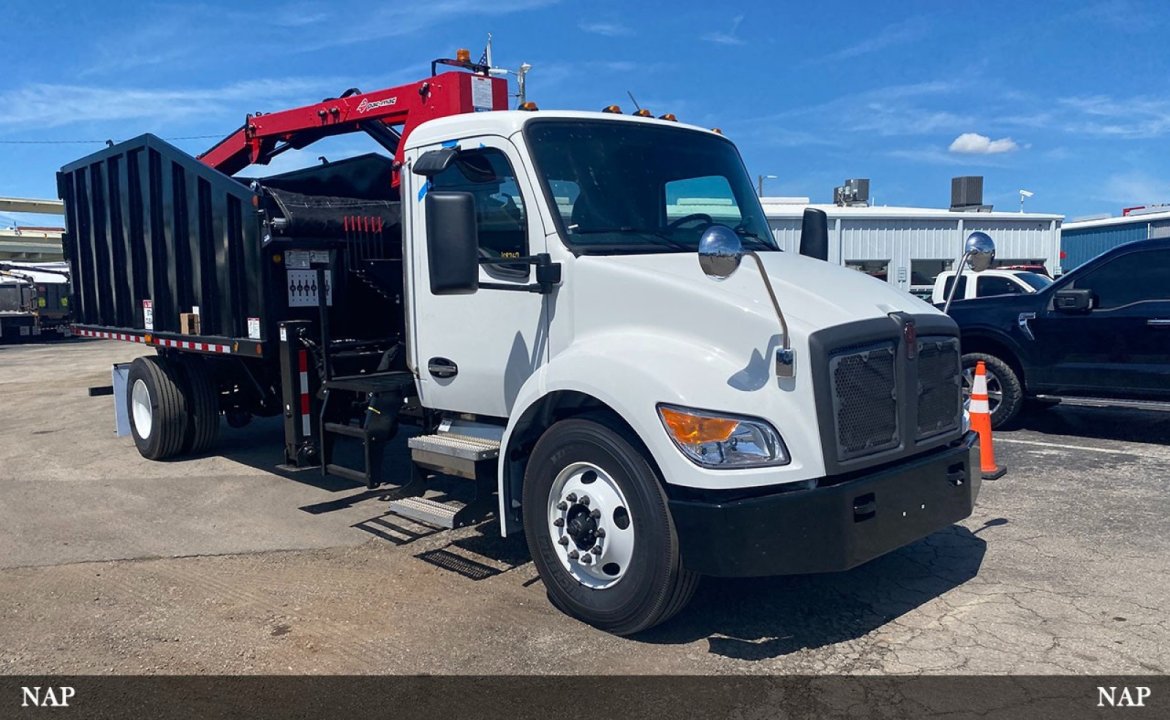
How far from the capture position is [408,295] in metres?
5.56

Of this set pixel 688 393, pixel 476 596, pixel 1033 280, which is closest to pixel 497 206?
pixel 688 393

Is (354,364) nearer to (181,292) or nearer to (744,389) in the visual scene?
(181,292)

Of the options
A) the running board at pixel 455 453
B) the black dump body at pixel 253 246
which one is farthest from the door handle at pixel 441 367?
the black dump body at pixel 253 246

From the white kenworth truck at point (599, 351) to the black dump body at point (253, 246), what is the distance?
1.0 inches

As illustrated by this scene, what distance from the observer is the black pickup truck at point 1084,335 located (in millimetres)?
8469

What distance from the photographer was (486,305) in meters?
4.98

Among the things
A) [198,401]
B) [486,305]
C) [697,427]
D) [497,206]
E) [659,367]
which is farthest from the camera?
[198,401]

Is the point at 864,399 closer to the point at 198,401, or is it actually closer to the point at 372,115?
the point at 372,115

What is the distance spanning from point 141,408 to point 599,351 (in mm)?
6286

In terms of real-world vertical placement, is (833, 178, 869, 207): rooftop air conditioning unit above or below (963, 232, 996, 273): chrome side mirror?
above

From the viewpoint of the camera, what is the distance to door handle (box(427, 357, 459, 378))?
17.3ft

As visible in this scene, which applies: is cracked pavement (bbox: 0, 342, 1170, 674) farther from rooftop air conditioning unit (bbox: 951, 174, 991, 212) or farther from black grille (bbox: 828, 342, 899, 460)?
rooftop air conditioning unit (bbox: 951, 174, 991, 212)

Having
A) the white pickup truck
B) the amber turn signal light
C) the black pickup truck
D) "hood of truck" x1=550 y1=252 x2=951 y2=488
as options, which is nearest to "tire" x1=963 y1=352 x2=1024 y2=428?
the black pickup truck

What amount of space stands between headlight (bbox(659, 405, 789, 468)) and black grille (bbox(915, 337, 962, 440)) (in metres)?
0.92
